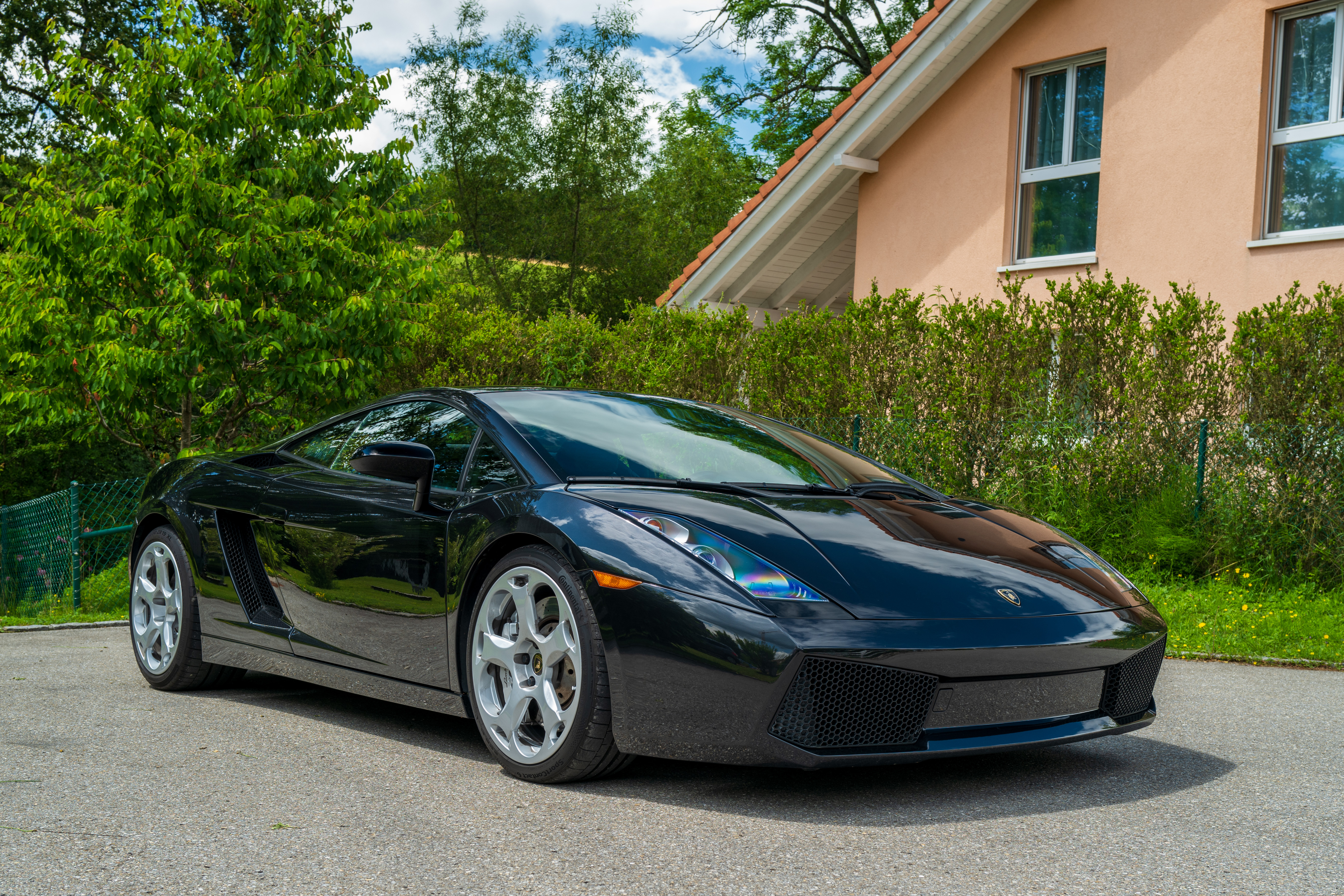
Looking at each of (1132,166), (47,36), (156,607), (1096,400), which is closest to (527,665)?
(156,607)

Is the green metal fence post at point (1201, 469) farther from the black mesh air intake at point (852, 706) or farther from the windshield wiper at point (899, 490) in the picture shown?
the black mesh air intake at point (852, 706)

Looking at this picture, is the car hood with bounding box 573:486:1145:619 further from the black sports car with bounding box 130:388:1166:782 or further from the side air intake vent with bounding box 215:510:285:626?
the side air intake vent with bounding box 215:510:285:626

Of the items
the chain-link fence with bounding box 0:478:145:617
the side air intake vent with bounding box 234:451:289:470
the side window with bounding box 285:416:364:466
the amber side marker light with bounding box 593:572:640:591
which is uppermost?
the side window with bounding box 285:416:364:466

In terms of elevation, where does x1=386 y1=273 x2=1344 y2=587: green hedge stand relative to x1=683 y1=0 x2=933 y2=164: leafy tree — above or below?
below

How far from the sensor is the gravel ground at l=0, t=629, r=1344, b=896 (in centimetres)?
294

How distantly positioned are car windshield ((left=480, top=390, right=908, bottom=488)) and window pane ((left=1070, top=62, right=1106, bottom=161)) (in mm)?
9106

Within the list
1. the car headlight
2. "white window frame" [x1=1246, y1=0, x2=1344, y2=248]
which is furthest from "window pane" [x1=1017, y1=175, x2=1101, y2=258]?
the car headlight

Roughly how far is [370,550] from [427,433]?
539 millimetres

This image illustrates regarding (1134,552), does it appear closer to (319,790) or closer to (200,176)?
(319,790)

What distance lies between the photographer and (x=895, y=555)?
12.5 feet

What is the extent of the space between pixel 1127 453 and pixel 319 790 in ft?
23.3

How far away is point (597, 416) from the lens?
470 centimetres

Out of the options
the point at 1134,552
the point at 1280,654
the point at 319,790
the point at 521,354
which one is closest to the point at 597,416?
the point at 319,790

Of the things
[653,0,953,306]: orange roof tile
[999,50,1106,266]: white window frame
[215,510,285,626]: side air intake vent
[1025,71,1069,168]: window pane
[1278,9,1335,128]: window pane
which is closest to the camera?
[215,510,285,626]: side air intake vent
